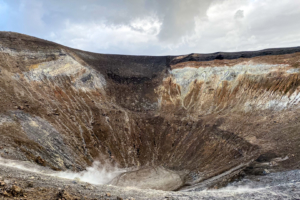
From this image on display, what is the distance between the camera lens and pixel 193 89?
39.9 m

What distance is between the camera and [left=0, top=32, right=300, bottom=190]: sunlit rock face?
2205 centimetres

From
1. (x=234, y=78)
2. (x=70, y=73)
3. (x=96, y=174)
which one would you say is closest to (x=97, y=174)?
(x=96, y=174)

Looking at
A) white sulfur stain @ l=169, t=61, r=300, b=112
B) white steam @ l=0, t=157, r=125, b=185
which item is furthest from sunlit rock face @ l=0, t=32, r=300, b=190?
white steam @ l=0, t=157, r=125, b=185

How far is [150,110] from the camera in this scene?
3628 cm

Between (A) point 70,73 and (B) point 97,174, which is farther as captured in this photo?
(A) point 70,73

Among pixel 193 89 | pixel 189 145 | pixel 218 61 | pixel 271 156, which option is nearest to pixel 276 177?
pixel 271 156

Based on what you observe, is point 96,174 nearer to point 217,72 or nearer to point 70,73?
point 70,73

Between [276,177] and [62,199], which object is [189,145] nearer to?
[276,177]

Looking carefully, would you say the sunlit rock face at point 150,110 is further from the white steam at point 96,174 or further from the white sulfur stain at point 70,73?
the white steam at point 96,174

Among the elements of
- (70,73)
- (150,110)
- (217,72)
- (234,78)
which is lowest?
(150,110)

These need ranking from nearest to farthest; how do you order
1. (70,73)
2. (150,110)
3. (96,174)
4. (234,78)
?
(96,174), (70,73), (150,110), (234,78)

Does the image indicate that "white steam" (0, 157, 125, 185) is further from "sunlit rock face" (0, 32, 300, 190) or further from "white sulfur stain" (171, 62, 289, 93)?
"white sulfur stain" (171, 62, 289, 93)

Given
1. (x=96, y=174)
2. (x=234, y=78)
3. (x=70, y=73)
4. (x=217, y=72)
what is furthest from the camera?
(x=217, y=72)

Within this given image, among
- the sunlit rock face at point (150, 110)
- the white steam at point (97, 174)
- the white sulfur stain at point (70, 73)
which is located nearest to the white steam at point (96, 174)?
the white steam at point (97, 174)
